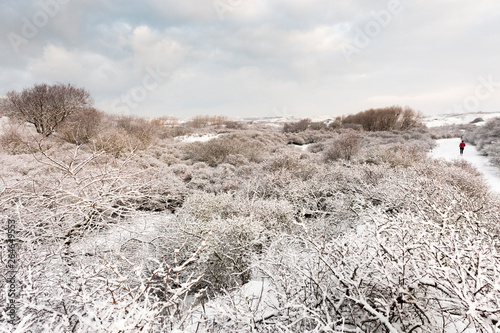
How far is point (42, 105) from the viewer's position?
49.9ft

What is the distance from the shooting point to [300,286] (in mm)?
2291

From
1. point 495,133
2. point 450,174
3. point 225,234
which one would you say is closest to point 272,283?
point 225,234

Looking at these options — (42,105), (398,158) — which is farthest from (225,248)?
(42,105)

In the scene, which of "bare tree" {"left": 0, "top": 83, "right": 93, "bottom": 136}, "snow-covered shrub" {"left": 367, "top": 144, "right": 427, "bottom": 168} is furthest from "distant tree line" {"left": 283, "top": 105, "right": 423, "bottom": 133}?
"bare tree" {"left": 0, "top": 83, "right": 93, "bottom": 136}

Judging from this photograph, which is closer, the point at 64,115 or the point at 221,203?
the point at 221,203

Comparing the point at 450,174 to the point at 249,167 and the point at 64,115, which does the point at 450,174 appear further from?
the point at 64,115

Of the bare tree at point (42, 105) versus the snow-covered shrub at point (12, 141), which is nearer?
the snow-covered shrub at point (12, 141)

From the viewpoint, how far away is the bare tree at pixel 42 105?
1512 cm

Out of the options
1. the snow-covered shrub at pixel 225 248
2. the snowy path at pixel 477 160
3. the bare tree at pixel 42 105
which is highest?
the bare tree at pixel 42 105

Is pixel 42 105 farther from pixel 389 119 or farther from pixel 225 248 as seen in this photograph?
pixel 389 119

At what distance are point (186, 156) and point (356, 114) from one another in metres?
22.5

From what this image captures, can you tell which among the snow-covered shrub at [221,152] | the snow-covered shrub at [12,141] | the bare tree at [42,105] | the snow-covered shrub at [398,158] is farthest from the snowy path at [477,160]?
the bare tree at [42,105]

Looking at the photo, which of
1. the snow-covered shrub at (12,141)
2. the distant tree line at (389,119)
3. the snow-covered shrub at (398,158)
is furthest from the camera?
the distant tree line at (389,119)

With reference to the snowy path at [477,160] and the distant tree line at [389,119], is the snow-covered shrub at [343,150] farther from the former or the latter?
the distant tree line at [389,119]
